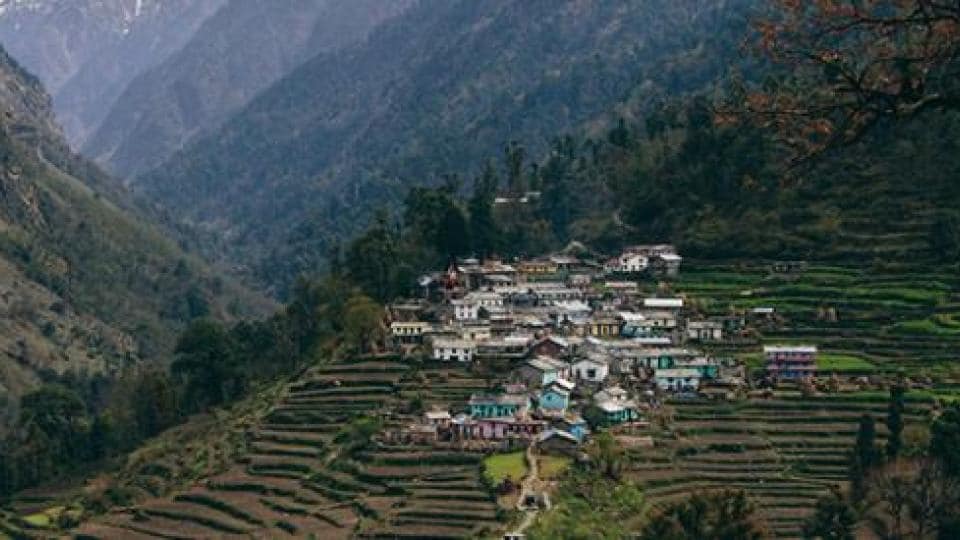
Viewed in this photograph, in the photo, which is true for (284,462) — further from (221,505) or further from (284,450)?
(221,505)

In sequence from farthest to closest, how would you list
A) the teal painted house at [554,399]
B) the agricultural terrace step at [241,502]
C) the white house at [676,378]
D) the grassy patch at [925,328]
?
the grassy patch at [925,328] → the white house at [676,378] → the teal painted house at [554,399] → the agricultural terrace step at [241,502]

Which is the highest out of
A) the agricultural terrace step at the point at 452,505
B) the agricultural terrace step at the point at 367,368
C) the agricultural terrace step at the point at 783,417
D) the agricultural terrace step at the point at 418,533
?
the agricultural terrace step at the point at 367,368

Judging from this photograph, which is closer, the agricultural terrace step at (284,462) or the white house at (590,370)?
the agricultural terrace step at (284,462)

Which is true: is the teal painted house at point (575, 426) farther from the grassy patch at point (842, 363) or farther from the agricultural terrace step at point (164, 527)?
the agricultural terrace step at point (164, 527)

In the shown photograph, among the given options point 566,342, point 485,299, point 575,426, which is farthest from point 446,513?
point 485,299

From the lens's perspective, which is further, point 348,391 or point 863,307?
point 863,307

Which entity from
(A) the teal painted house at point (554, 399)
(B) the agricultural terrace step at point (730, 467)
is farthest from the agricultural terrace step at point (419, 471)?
(B) the agricultural terrace step at point (730, 467)
